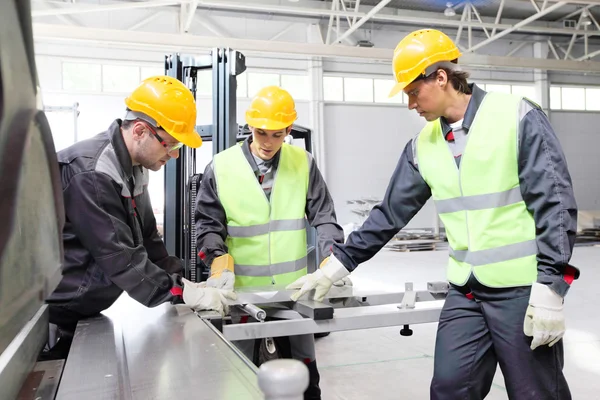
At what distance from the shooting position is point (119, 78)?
497 inches

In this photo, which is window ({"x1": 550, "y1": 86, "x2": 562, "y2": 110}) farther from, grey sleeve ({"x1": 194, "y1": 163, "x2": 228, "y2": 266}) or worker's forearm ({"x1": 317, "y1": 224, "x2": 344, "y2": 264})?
grey sleeve ({"x1": 194, "y1": 163, "x2": 228, "y2": 266})

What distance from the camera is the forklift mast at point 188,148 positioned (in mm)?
3643

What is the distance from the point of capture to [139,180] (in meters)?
2.37

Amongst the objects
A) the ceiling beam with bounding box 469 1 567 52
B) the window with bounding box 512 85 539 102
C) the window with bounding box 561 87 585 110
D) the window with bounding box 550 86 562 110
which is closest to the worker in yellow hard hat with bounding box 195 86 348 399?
the ceiling beam with bounding box 469 1 567 52

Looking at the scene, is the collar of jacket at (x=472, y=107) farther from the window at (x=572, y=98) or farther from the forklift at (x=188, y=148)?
the window at (x=572, y=98)

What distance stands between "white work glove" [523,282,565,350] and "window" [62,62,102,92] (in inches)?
480

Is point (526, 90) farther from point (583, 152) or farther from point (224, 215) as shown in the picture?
point (224, 215)

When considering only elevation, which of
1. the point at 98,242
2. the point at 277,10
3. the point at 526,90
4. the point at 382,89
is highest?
the point at 277,10

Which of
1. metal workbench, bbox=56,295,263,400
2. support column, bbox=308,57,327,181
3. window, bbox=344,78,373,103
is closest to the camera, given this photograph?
metal workbench, bbox=56,295,263,400

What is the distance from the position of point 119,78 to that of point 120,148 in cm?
1141

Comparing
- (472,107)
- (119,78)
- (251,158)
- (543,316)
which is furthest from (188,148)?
(119,78)

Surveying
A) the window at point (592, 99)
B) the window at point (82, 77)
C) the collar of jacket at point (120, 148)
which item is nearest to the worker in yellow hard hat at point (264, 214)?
the collar of jacket at point (120, 148)

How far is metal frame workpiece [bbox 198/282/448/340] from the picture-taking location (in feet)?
6.67

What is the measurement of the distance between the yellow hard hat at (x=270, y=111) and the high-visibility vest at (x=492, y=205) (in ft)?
3.93
